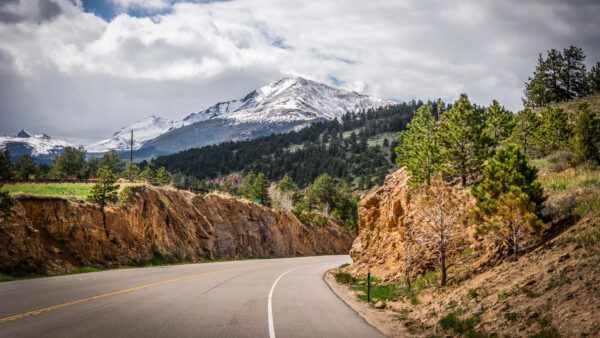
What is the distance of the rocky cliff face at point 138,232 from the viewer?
19.8 m

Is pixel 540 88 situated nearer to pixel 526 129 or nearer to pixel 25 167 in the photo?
pixel 526 129

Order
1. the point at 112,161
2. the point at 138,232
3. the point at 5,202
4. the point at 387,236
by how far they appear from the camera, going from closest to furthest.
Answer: the point at 5,202, the point at 387,236, the point at 138,232, the point at 112,161

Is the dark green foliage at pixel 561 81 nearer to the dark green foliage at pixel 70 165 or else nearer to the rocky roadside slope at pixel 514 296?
the rocky roadside slope at pixel 514 296

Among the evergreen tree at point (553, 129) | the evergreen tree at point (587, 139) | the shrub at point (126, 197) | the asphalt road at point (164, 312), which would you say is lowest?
the asphalt road at point (164, 312)

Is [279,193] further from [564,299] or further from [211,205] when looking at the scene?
[564,299]

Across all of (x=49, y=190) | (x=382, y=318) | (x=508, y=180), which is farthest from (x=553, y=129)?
(x=49, y=190)

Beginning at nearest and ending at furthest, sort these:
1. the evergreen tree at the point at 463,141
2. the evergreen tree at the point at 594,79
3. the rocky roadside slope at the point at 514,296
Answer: the rocky roadside slope at the point at 514,296
the evergreen tree at the point at 463,141
the evergreen tree at the point at 594,79

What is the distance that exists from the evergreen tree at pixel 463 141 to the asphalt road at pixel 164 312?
1297cm

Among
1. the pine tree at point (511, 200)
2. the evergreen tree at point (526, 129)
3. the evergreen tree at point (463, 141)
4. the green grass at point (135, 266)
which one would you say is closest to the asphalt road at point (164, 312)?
the green grass at point (135, 266)

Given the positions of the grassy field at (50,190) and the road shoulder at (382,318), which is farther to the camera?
the grassy field at (50,190)

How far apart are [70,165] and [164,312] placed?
88.1 meters

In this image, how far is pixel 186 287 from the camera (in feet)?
51.2

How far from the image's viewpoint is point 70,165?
83875 mm

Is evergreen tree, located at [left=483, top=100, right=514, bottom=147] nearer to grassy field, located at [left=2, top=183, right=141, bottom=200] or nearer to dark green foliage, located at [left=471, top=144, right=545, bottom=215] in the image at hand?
dark green foliage, located at [left=471, top=144, right=545, bottom=215]
